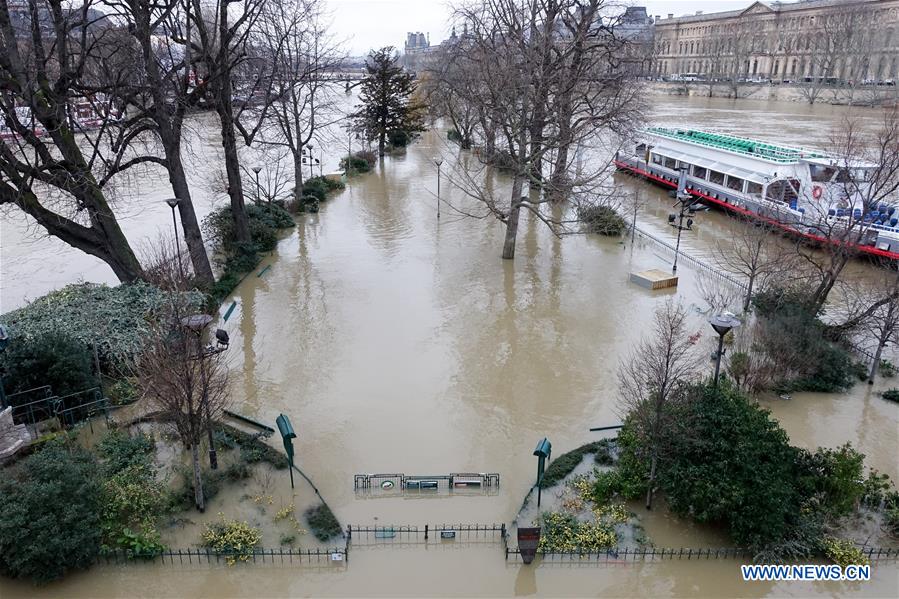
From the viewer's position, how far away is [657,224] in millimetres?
29656

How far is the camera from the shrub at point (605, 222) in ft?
83.7

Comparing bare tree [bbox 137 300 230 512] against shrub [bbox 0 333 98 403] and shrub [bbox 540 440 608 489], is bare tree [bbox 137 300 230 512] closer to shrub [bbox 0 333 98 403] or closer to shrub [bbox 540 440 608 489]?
shrub [bbox 0 333 98 403]

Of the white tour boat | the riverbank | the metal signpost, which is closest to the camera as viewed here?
the metal signpost

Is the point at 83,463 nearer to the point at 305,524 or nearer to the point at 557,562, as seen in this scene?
the point at 305,524

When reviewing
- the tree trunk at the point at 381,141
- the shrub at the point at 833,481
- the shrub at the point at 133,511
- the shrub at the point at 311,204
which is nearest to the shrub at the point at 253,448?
the shrub at the point at 133,511

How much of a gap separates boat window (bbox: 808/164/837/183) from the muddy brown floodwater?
3.92 m

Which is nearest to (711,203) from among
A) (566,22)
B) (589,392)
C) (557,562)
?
(566,22)

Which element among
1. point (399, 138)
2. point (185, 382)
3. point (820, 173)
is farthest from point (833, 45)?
point (185, 382)

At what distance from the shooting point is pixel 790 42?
9825cm

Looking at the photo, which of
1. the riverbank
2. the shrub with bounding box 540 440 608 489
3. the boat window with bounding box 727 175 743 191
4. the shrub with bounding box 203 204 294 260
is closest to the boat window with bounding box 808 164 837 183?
the boat window with bounding box 727 175 743 191

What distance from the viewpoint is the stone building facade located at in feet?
270

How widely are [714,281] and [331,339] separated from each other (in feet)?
42.0

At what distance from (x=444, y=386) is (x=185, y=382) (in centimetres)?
607

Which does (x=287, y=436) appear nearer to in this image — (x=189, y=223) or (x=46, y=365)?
(x=46, y=365)
